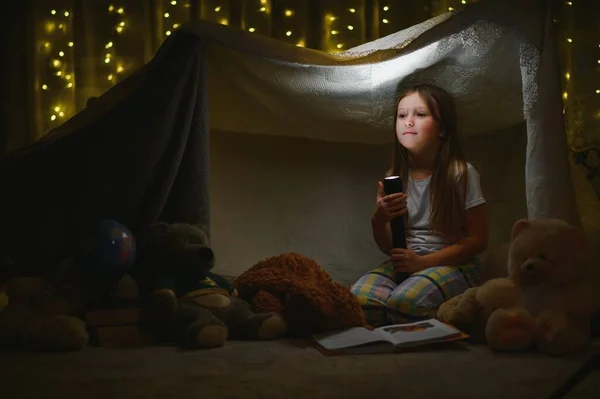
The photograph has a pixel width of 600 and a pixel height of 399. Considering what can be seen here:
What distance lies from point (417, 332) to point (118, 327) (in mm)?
746

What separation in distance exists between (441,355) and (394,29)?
154 centimetres

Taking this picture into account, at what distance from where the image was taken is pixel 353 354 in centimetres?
165

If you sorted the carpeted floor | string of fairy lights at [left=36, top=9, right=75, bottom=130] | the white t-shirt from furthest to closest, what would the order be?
1. string of fairy lights at [left=36, top=9, right=75, bottom=130]
2. the white t-shirt
3. the carpeted floor

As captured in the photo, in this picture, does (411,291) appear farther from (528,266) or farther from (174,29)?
(174,29)

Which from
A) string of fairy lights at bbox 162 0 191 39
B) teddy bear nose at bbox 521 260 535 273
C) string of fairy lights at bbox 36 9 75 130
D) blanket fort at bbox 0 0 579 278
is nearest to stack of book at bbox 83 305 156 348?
blanket fort at bbox 0 0 579 278

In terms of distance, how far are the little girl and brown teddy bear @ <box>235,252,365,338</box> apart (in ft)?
0.53

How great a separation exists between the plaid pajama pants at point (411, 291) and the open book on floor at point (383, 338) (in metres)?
0.13

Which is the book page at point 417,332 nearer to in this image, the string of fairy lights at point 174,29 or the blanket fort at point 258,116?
the blanket fort at point 258,116

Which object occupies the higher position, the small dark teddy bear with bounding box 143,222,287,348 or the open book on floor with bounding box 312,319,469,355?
the small dark teddy bear with bounding box 143,222,287,348

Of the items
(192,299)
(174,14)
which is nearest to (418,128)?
(192,299)

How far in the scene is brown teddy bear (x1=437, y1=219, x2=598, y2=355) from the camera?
65.1 inches

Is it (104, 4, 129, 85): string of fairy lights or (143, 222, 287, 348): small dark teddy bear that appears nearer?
(143, 222, 287, 348): small dark teddy bear

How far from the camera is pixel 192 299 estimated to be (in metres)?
1.86

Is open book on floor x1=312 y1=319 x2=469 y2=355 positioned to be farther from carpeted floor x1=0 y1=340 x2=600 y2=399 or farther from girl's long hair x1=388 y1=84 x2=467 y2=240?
girl's long hair x1=388 y1=84 x2=467 y2=240
